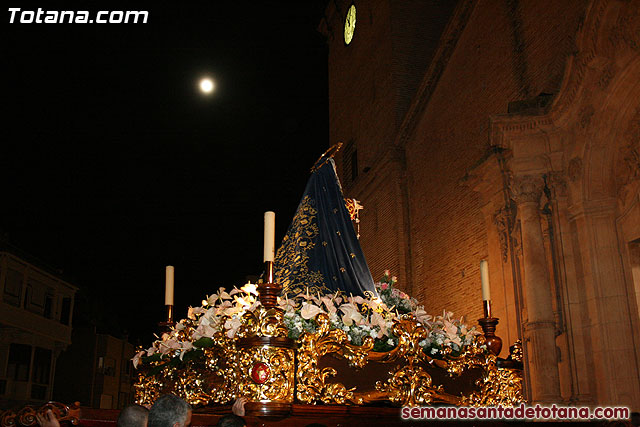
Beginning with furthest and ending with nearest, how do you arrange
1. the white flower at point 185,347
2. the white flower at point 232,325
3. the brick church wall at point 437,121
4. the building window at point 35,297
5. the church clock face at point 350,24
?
the building window at point 35,297, the church clock face at point 350,24, the brick church wall at point 437,121, the white flower at point 185,347, the white flower at point 232,325

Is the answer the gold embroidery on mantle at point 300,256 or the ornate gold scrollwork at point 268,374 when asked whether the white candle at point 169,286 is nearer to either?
the gold embroidery on mantle at point 300,256

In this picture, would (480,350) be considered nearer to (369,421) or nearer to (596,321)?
(369,421)

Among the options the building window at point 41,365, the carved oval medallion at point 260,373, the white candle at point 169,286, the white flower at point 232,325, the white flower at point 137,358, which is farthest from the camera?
the building window at point 41,365

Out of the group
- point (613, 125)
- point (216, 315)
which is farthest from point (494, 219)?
point (216, 315)

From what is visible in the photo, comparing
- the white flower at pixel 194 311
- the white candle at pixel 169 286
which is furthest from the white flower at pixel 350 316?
the white candle at pixel 169 286

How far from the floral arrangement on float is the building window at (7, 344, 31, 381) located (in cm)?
2550

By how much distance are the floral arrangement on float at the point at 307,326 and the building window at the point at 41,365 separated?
27117 millimetres

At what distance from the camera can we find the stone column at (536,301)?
323 inches

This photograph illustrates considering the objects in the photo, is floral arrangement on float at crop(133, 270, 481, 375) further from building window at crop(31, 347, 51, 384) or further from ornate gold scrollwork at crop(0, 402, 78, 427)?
building window at crop(31, 347, 51, 384)

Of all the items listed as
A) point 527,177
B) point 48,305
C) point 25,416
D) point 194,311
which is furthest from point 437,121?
point 48,305

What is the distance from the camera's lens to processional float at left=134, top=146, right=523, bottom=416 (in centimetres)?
384

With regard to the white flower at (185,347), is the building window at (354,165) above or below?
above

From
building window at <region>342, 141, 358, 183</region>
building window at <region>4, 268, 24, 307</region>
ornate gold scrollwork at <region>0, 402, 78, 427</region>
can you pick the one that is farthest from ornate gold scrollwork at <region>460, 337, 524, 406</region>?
building window at <region>4, 268, 24, 307</region>

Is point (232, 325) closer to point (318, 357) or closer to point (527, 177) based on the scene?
point (318, 357)
